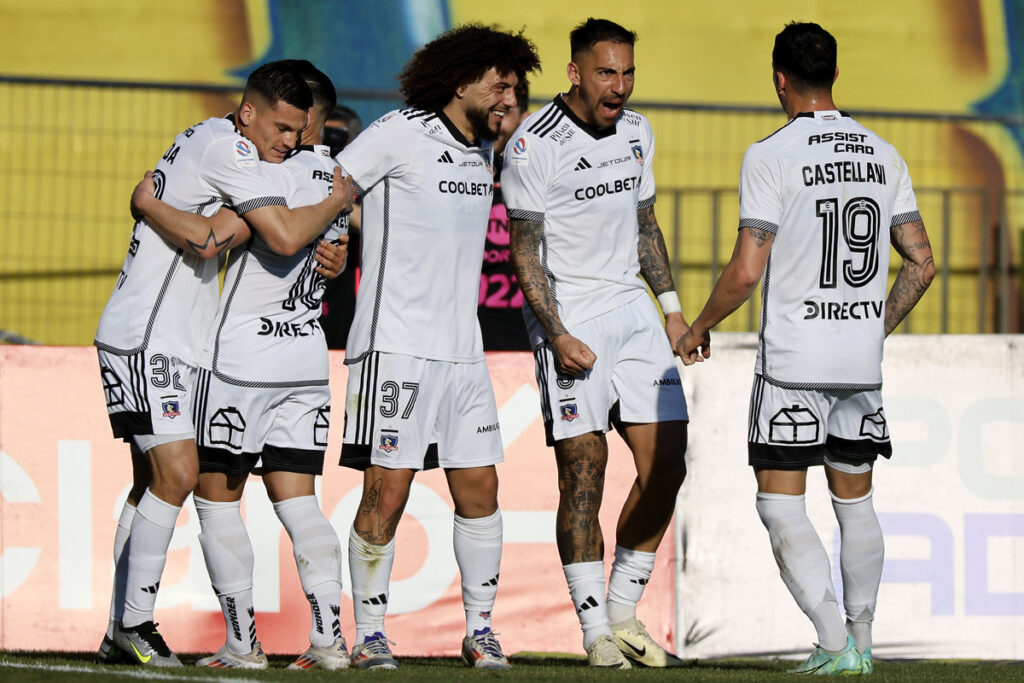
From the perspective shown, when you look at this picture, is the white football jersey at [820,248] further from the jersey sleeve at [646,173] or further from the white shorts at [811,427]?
the jersey sleeve at [646,173]

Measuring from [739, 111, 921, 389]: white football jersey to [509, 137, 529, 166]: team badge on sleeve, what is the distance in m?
0.91

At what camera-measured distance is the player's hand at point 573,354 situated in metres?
5.25

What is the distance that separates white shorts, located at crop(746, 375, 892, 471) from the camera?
4992mm

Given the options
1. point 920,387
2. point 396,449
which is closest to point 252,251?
point 396,449

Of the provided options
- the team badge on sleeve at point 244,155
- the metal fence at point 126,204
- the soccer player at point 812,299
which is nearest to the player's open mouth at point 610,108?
the soccer player at point 812,299

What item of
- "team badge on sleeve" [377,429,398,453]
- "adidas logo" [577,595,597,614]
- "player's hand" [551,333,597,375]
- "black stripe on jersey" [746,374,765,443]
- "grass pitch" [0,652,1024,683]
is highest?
"player's hand" [551,333,597,375]

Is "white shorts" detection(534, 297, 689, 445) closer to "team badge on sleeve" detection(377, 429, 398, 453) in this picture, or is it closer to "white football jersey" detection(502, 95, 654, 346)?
"white football jersey" detection(502, 95, 654, 346)

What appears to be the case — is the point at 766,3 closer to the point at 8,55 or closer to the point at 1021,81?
the point at 1021,81

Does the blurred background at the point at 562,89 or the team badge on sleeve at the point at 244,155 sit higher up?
the blurred background at the point at 562,89

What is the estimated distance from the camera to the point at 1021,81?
13102mm

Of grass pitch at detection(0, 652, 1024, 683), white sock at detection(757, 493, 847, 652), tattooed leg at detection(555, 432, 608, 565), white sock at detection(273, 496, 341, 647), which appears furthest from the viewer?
tattooed leg at detection(555, 432, 608, 565)

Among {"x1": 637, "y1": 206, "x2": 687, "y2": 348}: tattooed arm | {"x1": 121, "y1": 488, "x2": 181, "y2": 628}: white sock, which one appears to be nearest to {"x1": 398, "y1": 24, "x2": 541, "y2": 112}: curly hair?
{"x1": 637, "y1": 206, "x2": 687, "y2": 348}: tattooed arm

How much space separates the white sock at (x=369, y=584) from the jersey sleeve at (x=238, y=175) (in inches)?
52.8

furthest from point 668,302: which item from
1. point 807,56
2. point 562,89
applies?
point 562,89
